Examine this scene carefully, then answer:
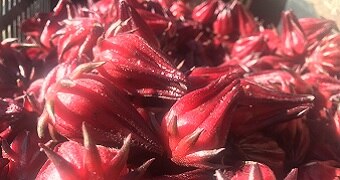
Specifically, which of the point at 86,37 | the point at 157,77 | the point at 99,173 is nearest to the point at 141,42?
the point at 157,77

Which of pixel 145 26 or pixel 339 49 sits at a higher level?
pixel 145 26

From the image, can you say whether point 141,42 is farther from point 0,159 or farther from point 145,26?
point 0,159

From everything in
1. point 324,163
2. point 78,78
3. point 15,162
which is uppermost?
point 78,78

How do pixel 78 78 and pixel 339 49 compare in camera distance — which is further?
pixel 339 49

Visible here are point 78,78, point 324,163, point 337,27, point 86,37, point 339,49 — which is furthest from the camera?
point 337,27

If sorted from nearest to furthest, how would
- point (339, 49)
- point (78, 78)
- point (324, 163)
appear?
point (78, 78), point (324, 163), point (339, 49)

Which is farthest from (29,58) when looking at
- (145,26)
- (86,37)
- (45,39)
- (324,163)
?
(324,163)

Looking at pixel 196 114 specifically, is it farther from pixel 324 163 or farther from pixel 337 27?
pixel 337 27
